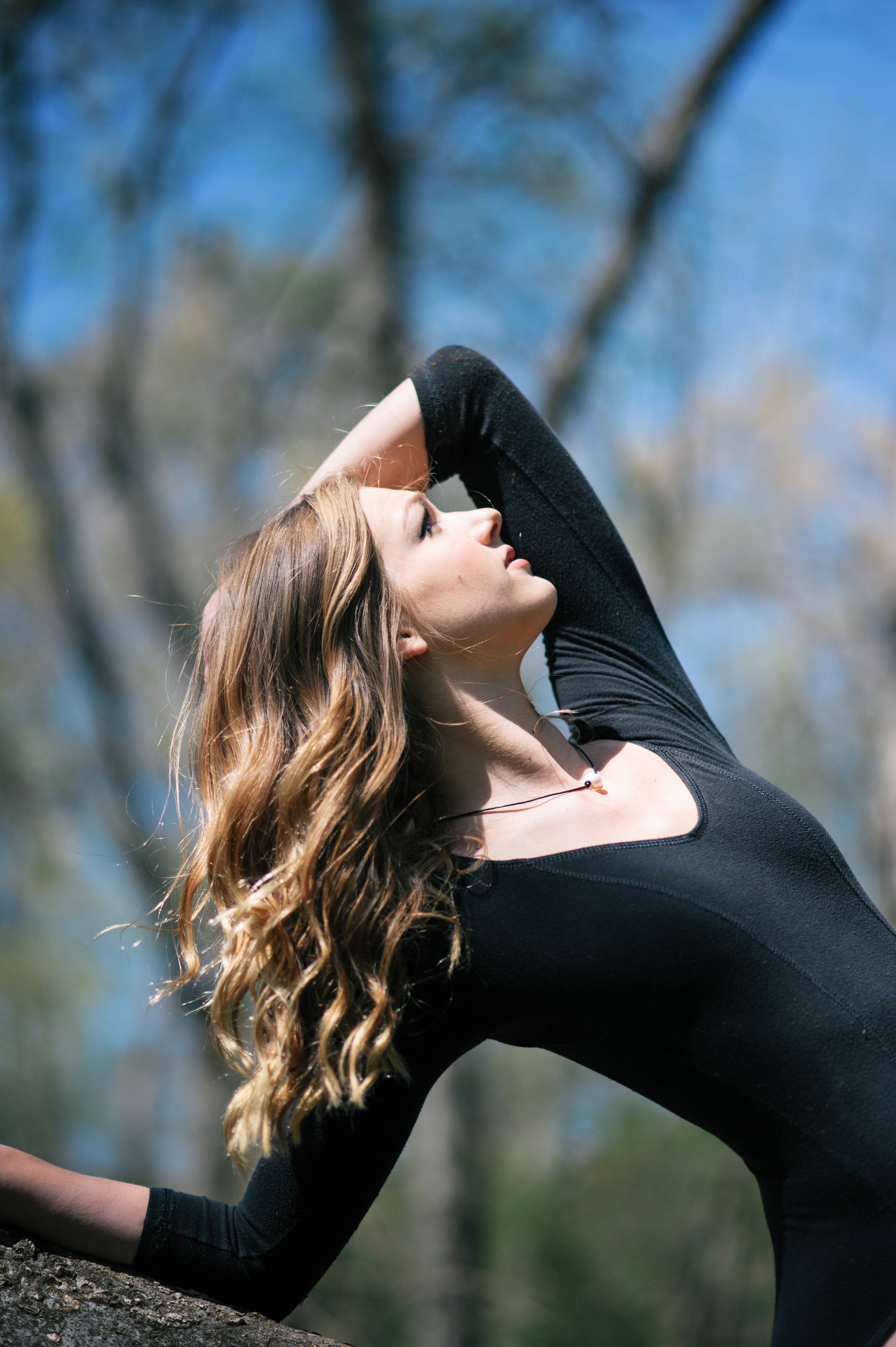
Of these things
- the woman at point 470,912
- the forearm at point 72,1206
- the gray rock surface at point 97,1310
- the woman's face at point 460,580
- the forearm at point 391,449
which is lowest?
the gray rock surface at point 97,1310

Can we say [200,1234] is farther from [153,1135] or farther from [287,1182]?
[153,1135]

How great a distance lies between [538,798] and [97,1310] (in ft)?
2.53

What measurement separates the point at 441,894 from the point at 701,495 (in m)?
5.50

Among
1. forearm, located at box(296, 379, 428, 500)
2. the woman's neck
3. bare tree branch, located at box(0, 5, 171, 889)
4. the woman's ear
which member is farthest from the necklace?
bare tree branch, located at box(0, 5, 171, 889)

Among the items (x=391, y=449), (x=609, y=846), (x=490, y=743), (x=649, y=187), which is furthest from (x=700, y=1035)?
(x=649, y=187)

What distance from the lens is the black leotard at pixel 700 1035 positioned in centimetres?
114

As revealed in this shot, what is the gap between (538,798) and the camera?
4.52ft

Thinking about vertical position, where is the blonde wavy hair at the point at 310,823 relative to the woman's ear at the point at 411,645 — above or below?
below

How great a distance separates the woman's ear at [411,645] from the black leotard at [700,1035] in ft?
1.04

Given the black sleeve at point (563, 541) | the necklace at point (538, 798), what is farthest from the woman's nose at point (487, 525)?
the necklace at point (538, 798)

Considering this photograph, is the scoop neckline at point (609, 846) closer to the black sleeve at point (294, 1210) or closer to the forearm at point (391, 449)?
the black sleeve at point (294, 1210)

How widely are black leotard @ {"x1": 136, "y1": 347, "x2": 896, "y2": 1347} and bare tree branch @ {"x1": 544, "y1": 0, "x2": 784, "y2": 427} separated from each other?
4413 millimetres

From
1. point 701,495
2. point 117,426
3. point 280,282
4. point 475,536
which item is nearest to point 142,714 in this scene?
point 117,426

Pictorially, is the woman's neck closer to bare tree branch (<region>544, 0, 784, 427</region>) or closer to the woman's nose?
the woman's nose
